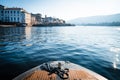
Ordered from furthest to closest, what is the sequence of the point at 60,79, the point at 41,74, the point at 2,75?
the point at 2,75 → the point at 41,74 → the point at 60,79

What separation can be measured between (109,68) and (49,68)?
14.9 ft

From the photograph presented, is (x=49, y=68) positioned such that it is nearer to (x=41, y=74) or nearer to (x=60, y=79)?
(x=41, y=74)

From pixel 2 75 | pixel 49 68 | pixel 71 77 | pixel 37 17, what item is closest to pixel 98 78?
pixel 71 77

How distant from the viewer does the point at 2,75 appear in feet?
19.6

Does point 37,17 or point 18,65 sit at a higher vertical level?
point 37,17

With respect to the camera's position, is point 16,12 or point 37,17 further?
point 37,17

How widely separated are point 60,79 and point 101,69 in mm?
4305

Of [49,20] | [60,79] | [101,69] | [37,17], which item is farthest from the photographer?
[49,20]

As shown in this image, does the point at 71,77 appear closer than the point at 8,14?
Yes

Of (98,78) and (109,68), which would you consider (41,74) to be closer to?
(98,78)

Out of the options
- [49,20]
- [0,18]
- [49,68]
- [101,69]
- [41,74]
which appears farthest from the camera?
[49,20]

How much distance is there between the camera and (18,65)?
7.41 meters

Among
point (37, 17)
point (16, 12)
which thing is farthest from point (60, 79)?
point (37, 17)

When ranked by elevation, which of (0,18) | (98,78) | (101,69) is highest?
(0,18)
